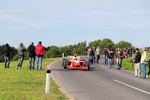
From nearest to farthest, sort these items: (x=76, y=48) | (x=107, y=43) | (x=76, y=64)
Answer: (x=76, y=64)
(x=76, y=48)
(x=107, y=43)

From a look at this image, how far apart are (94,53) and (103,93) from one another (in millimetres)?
16960

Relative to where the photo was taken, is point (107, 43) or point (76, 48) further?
point (107, 43)

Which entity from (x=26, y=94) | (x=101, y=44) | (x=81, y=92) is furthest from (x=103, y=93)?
(x=101, y=44)

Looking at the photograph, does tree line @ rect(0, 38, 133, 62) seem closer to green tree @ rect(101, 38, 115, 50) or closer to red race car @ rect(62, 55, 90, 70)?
green tree @ rect(101, 38, 115, 50)

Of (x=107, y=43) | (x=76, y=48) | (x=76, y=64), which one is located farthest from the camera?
(x=107, y=43)

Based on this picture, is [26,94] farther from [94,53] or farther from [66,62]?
[94,53]

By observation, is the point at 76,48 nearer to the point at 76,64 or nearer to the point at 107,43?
the point at 107,43

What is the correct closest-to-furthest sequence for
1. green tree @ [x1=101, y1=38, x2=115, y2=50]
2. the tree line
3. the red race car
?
the red race car → the tree line → green tree @ [x1=101, y1=38, x2=115, y2=50]

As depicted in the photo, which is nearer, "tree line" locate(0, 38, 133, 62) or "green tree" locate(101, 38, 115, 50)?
"tree line" locate(0, 38, 133, 62)

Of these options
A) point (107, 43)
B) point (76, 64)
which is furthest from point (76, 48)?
point (76, 64)

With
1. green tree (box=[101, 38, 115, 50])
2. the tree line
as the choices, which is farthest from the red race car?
green tree (box=[101, 38, 115, 50])

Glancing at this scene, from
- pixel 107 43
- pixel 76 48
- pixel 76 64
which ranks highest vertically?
pixel 107 43

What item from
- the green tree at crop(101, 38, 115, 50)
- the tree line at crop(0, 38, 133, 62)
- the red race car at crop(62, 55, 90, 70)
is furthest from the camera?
the green tree at crop(101, 38, 115, 50)

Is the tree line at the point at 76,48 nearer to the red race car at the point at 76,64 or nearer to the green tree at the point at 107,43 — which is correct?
the green tree at the point at 107,43
